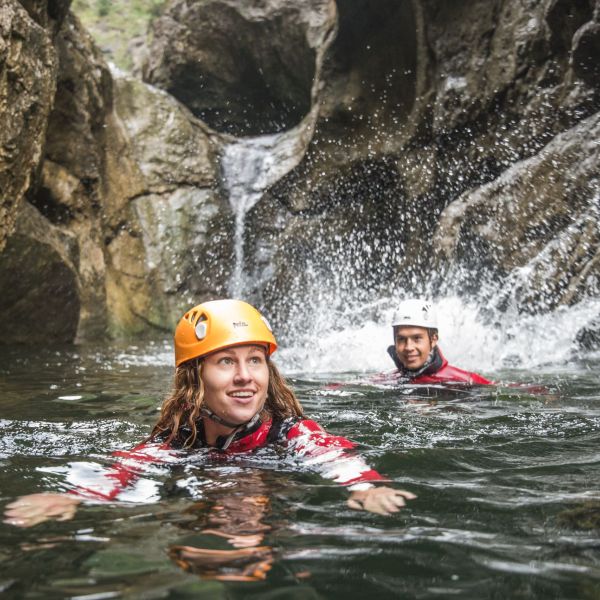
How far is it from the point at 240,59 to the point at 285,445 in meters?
Answer: 16.6

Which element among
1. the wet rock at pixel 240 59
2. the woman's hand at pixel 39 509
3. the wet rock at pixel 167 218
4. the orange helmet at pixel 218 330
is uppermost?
the wet rock at pixel 240 59

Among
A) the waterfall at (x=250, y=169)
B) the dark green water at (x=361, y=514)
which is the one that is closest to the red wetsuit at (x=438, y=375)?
the dark green water at (x=361, y=514)

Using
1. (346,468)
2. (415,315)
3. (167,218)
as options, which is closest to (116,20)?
(167,218)

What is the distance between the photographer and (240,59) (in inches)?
737

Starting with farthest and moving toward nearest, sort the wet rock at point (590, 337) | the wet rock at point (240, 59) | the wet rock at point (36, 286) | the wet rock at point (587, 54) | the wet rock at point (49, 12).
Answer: the wet rock at point (240, 59) < the wet rock at point (36, 286) < the wet rock at point (587, 54) < the wet rock at point (49, 12) < the wet rock at point (590, 337)

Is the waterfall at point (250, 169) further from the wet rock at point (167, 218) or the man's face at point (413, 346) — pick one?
the man's face at point (413, 346)

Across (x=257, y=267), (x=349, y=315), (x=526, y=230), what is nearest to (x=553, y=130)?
(x=526, y=230)

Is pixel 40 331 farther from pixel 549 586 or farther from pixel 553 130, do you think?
pixel 549 586

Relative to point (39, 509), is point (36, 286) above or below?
above

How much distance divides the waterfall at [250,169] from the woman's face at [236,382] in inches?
489

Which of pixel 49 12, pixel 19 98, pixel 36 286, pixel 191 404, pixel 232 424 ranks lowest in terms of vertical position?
pixel 232 424

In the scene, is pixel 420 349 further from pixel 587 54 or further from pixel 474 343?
pixel 587 54

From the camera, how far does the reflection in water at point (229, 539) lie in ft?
6.92

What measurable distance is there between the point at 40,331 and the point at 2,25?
5.30 m
